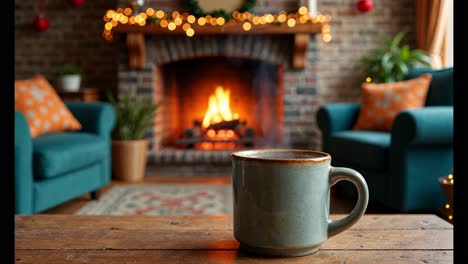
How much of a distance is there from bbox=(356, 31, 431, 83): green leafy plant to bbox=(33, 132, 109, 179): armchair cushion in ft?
A: 7.88

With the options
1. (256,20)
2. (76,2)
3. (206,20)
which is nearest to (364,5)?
(256,20)

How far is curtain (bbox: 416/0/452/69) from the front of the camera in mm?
4312

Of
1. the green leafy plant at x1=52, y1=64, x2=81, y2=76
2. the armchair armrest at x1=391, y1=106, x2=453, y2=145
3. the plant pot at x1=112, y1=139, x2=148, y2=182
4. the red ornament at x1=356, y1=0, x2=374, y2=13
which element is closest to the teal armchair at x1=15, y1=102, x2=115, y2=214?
the plant pot at x1=112, y1=139, x2=148, y2=182

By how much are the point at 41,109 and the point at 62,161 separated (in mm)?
538

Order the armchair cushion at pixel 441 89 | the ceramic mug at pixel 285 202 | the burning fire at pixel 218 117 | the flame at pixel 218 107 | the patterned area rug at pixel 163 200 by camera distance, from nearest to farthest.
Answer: the ceramic mug at pixel 285 202 < the patterned area rug at pixel 163 200 < the armchair cushion at pixel 441 89 < the burning fire at pixel 218 117 < the flame at pixel 218 107

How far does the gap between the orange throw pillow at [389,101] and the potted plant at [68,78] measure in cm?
241

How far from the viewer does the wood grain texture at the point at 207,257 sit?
0.54m

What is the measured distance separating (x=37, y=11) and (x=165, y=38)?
1.36 metres

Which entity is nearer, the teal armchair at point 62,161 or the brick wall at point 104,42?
the teal armchair at point 62,161

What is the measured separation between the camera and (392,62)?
14.0ft

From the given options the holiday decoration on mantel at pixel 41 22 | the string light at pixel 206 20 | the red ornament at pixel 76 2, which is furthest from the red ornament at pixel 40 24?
the string light at pixel 206 20

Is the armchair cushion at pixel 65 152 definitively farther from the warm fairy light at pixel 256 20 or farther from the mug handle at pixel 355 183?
the mug handle at pixel 355 183

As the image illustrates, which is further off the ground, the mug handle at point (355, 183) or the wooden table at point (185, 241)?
the mug handle at point (355, 183)

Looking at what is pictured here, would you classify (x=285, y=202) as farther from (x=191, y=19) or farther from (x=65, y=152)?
(x=191, y=19)
